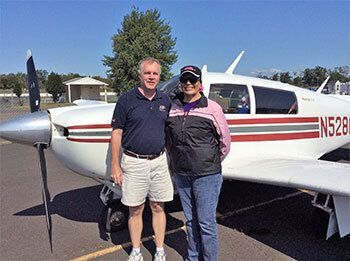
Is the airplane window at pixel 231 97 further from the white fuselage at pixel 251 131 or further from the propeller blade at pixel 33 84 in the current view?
the propeller blade at pixel 33 84

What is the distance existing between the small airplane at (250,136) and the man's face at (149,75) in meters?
0.85

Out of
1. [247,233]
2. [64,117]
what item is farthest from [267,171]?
[64,117]

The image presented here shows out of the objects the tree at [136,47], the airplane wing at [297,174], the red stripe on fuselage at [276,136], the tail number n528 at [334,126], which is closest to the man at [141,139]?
the airplane wing at [297,174]

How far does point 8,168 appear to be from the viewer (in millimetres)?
7402

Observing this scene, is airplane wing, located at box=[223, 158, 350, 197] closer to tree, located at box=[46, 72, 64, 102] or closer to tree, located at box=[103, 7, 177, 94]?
tree, located at box=[103, 7, 177, 94]

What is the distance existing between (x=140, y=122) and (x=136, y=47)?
84.3 feet

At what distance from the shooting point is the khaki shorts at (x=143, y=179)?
2795 millimetres

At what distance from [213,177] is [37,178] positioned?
4915mm

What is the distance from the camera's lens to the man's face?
9.02ft

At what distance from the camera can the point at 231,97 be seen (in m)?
4.16

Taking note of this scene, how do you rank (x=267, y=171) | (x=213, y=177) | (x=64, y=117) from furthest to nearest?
(x=267, y=171)
(x=64, y=117)
(x=213, y=177)

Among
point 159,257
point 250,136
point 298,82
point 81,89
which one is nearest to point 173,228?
point 159,257

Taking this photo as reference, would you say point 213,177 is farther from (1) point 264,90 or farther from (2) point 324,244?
(1) point 264,90

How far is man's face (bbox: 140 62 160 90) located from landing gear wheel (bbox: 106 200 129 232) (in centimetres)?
168
